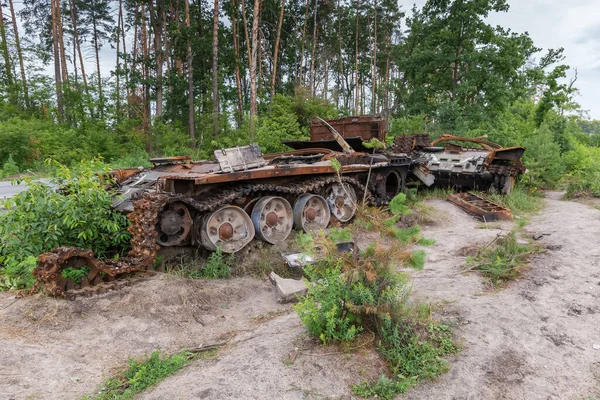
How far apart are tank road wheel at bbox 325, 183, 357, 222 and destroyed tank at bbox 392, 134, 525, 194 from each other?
344 centimetres

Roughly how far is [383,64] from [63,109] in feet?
Result: 75.4

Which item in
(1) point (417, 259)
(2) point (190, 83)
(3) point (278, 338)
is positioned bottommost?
(3) point (278, 338)

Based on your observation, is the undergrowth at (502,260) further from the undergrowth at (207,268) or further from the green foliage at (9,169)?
the green foliage at (9,169)

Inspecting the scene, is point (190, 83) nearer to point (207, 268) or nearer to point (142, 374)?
point (207, 268)

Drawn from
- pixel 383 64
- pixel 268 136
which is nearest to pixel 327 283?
pixel 268 136

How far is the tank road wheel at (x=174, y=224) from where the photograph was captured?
543 cm

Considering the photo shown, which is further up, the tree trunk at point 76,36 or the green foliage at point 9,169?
the tree trunk at point 76,36

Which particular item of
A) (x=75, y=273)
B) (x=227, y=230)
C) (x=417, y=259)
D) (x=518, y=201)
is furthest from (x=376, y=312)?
(x=518, y=201)

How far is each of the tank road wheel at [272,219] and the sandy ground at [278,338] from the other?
3.33 feet

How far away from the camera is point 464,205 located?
32.4ft

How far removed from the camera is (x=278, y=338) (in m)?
3.70

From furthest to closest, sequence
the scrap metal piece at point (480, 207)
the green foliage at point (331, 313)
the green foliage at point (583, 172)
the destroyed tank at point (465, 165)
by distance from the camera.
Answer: the green foliage at point (583, 172) → the destroyed tank at point (465, 165) → the scrap metal piece at point (480, 207) → the green foliage at point (331, 313)

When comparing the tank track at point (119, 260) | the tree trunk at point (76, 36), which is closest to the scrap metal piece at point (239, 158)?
the tank track at point (119, 260)

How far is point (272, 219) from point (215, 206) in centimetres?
114
